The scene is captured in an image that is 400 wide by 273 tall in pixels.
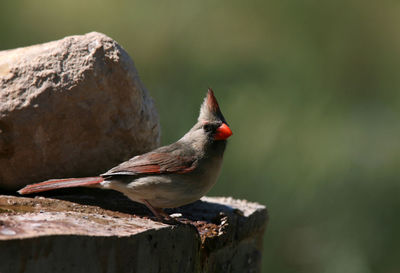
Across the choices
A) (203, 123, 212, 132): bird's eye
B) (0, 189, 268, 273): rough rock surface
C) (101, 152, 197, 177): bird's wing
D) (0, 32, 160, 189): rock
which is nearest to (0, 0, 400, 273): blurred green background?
(0, 189, 268, 273): rough rock surface

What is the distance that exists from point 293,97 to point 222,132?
3.24m

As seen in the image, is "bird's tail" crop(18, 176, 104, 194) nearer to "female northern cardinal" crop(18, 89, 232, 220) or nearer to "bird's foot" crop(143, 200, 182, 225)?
"female northern cardinal" crop(18, 89, 232, 220)

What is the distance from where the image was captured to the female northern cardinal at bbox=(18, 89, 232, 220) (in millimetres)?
3398

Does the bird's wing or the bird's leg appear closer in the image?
the bird's leg

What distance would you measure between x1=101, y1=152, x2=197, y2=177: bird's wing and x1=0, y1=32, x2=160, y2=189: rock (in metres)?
0.40

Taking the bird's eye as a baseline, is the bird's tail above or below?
below

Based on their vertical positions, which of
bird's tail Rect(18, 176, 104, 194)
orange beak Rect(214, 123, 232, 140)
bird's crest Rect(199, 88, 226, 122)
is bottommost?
bird's tail Rect(18, 176, 104, 194)

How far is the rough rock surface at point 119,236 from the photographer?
2277mm

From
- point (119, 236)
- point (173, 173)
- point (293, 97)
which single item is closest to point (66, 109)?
point (173, 173)

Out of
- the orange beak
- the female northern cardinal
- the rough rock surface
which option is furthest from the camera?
the orange beak

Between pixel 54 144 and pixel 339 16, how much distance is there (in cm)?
472

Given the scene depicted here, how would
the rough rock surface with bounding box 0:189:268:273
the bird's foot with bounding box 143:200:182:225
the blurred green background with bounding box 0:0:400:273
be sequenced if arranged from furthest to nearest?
the blurred green background with bounding box 0:0:400:273 < the bird's foot with bounding box 143:200:182:225 < the rough rock surface with bounding box 0:189:268:273

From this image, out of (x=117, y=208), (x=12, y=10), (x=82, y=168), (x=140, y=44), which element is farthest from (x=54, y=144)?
(x=12, y=10)

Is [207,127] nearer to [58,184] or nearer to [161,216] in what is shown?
[161,216]
